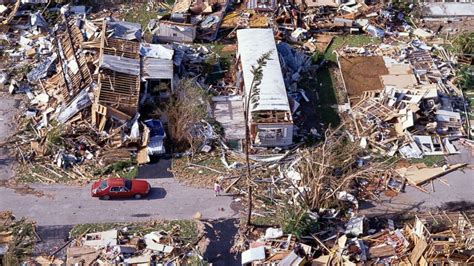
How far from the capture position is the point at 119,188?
26.9 meters

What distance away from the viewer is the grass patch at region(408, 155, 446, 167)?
29469 millimetres

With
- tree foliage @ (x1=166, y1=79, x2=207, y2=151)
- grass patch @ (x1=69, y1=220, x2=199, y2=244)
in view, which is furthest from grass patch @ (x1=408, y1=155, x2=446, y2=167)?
grass patch @ (x1=69, y1=220, x2=199, y2=244)

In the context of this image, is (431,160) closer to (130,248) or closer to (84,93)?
(130,248)

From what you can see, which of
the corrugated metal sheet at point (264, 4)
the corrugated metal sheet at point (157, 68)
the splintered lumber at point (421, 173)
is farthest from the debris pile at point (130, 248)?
the corrugated metal sheet at point (264, 4)

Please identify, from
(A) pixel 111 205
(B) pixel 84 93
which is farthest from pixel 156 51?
(A) pixel 111 205

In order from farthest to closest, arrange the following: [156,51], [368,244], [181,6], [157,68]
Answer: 1. [181,6]
2. [156,51]
3. [157,68]
4. [368,244]

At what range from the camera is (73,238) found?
25531 millimetres

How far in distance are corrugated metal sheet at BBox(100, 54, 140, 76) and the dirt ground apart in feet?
34.9

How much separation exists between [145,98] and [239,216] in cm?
818

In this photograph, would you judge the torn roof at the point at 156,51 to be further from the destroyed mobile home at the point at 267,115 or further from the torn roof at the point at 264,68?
the torn roof at the point at 264,68

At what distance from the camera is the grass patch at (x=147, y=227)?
25.8m

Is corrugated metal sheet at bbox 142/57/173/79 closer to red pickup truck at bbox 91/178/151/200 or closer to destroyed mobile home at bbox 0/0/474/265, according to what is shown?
destroyed mobile home at bbox 0/0/474/265

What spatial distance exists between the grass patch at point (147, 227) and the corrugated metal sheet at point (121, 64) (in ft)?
27.3

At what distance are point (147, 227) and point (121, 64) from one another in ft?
29.9
